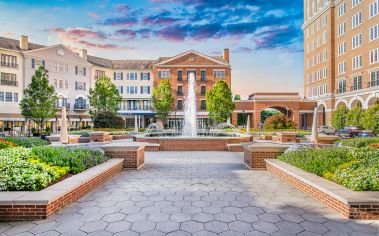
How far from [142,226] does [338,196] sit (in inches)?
162

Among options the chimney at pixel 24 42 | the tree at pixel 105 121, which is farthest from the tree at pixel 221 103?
the chimney at pixel 24 42

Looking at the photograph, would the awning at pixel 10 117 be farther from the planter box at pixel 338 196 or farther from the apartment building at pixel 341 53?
the apartment building at pixel 341 53

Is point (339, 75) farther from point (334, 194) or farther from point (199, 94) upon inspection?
point (334, 194)

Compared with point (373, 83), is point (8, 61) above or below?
above

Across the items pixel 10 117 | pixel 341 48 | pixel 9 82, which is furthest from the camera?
pixel 341 48

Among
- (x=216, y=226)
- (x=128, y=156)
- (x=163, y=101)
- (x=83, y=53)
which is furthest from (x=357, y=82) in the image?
(x=83, y=53)

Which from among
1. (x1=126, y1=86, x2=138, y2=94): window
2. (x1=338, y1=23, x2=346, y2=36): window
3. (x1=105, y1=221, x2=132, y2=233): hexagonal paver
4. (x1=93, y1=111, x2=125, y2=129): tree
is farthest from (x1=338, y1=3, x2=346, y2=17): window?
(x1=105, y1=221, x2=132, y2=233): hexagonal paver

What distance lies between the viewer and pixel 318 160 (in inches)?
A: 326

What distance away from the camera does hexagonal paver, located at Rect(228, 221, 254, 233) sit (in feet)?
15.3

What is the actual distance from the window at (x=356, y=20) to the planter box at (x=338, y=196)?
135 feet

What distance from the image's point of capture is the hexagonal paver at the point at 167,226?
183 inches

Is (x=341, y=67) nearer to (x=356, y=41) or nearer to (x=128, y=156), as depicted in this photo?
(x=356, y=41)

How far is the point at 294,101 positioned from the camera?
47.0 metres

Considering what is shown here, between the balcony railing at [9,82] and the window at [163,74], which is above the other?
the window at [163,74]
